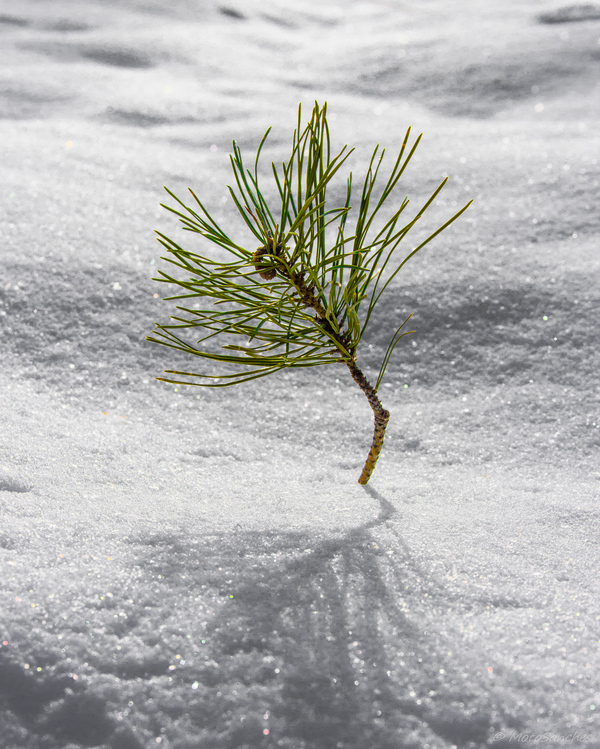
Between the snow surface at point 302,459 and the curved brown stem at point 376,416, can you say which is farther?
the curved brown stem at point 376,416

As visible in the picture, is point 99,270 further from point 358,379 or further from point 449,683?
point 449,683

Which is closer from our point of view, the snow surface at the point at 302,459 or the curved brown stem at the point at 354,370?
the snow surface at the point at 302,459

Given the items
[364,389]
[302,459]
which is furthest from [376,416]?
[302,459]

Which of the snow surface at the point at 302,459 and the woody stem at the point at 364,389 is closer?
the snow surface at the point at 302,459

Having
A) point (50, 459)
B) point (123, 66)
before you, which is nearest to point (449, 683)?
point (50, 459)

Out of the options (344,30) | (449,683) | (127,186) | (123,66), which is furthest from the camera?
(344,30)

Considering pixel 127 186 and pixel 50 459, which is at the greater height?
pixel 127 186
